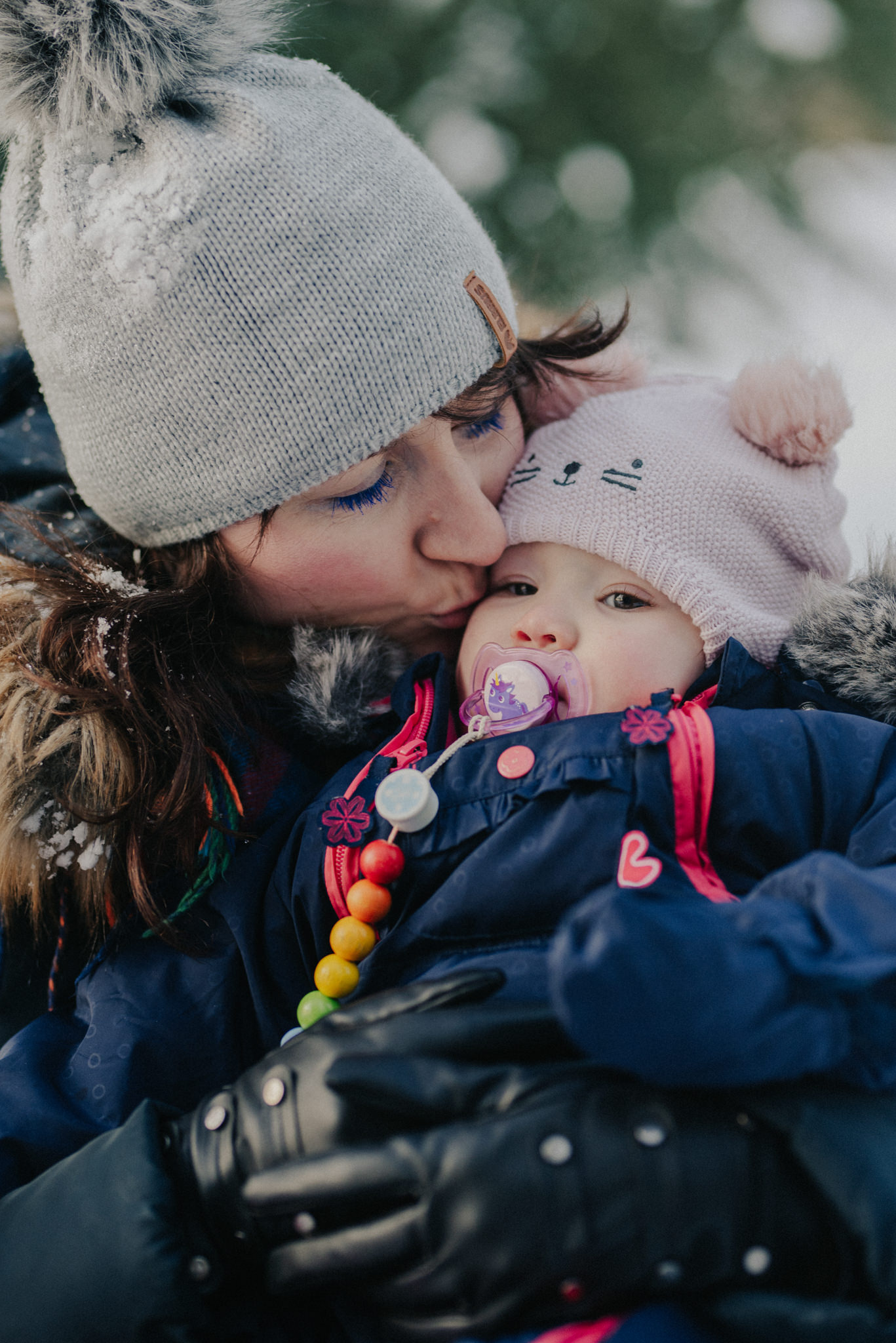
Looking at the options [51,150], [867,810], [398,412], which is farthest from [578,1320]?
[51,150]

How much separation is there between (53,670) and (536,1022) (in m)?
0.77

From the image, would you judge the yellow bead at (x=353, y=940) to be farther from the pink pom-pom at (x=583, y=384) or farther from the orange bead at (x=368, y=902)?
the pink pom-pom at (x=583, y=384)

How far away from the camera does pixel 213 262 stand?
1.03 metres

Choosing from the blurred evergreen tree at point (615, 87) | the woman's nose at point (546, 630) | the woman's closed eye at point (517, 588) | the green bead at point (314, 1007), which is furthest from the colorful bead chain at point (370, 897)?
the blurred evergreen tree at point (615, 87)

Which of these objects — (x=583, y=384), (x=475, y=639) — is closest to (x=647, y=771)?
(x=475, y=639)

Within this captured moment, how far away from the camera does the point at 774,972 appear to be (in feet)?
2.18

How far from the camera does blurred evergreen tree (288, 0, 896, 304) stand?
7.73ft

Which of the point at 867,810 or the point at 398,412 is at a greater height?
the point at 398,412

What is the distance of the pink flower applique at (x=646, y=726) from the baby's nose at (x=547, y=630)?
177mm

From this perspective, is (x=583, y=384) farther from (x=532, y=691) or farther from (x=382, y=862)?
(x=382, y=862)

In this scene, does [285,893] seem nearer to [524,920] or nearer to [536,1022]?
[524,920]

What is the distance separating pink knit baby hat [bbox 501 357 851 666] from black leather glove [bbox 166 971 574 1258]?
62 centimetres

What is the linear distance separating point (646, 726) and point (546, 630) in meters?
0.22

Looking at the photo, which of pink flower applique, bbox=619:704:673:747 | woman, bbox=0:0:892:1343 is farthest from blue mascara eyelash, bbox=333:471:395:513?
pink flower applique, bbox=619:704:673:747
